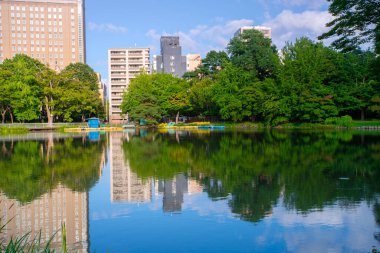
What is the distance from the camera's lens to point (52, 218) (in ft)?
24.2

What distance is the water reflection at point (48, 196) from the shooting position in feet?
21.8

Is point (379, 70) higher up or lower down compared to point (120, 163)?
higher up

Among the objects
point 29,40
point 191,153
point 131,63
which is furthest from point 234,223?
point 29,40

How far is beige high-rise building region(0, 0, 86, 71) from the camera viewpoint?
3989 inches

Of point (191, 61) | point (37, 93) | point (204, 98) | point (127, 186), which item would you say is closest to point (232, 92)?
point (204, 98)

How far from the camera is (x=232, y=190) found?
955cm

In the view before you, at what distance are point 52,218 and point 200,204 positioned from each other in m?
3.20

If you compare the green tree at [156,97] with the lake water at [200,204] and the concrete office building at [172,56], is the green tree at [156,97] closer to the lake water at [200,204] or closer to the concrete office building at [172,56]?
the concrete office building at [172,56]

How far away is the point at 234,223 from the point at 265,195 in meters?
2.28

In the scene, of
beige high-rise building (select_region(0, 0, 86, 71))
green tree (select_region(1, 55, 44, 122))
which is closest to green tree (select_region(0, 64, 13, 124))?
green tree (select_region(1, 55, 44, 122))

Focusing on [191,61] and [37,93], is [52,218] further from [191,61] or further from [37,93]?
[191,61]

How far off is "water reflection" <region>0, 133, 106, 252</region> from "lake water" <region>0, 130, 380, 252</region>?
0.08 feet

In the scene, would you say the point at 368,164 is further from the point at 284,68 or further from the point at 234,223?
the point at 284,68

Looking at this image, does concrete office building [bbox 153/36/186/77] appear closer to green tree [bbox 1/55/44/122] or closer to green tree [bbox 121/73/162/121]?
green tree [bbox 121/73/162/121]
